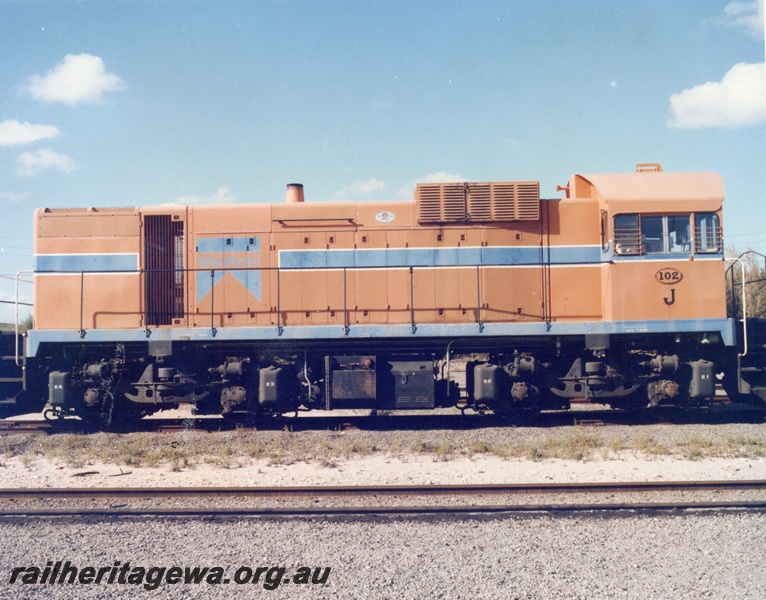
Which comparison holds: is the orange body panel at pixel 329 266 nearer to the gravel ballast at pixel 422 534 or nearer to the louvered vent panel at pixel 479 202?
the louvered vent panel at pixel 479 202

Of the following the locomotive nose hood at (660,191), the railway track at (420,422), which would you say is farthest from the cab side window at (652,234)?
the railway track at (420,422)

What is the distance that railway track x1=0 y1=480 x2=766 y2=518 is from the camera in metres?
5.90

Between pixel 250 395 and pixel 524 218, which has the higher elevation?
pixel 524 218

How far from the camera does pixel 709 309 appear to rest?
32.9 ft

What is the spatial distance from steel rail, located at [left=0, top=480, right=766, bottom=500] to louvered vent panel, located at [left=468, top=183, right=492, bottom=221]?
17.5 ft

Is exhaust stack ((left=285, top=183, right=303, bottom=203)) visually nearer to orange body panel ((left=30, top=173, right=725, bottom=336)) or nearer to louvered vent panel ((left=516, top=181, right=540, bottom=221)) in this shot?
orange body panel ((left=30, top=173, right=725, bottom=336))

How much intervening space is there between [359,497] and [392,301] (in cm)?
480

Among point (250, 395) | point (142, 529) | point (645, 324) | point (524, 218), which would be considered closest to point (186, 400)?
point (250, 395)

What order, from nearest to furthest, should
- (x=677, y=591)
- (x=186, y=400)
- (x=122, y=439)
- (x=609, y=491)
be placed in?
(x=677, y=591), (x=609, y=491), (x=122, y=439), (x=186, y=400)

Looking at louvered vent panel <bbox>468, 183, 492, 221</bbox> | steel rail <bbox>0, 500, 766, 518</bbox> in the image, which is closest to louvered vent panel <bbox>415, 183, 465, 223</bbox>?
louvered vent panel <bbox>468, 183, 492, 221</bbox>

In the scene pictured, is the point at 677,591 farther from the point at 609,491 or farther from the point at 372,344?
the point at 372,344

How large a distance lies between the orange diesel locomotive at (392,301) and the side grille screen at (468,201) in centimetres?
2

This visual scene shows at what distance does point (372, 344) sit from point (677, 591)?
6939 mm

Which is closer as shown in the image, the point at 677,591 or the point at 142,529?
the point at 677,591
